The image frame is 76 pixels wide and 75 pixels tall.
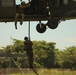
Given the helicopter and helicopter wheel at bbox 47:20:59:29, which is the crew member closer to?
the helicopter

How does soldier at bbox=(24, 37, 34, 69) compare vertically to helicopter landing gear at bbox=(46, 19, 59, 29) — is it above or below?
below

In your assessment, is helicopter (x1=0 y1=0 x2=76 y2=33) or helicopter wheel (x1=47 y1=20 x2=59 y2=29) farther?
helicopter wheel (x1=47 y1=20 x2=59 y2=29)

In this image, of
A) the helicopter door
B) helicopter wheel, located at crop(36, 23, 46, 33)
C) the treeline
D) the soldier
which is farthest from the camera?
the treeline

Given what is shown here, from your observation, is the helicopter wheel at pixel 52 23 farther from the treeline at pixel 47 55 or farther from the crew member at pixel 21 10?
the treeline at pixel 47 55

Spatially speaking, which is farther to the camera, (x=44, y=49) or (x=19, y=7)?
Answer: (x=44, y=49)

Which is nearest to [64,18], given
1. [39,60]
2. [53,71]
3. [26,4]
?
[26,4]

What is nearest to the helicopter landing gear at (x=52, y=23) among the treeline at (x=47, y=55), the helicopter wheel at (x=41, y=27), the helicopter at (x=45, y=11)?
the helicopter at (x=45, y=11)

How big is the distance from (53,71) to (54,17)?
40232 mm

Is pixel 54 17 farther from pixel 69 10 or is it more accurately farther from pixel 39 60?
pixel 39 60

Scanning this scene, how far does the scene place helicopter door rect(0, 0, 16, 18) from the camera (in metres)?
20.4

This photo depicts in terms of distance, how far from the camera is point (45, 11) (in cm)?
2094

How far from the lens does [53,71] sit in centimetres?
6075

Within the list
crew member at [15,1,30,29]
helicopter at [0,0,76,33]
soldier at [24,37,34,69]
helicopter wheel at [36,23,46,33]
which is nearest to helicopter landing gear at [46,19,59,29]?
helicopter at [0,0,76,33]

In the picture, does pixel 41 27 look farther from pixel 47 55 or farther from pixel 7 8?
pixel 47 55
